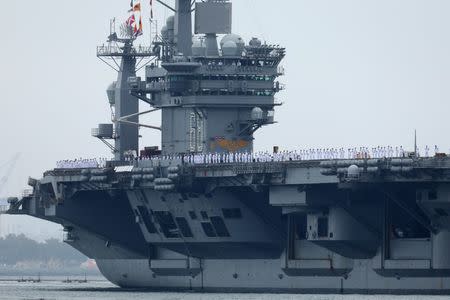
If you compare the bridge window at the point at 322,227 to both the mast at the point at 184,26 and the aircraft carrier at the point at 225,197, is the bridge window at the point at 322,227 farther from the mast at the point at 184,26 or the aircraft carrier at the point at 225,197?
the mast at the point at 184,26

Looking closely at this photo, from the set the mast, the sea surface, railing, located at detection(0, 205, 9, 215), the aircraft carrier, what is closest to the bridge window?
the aircraft carrier

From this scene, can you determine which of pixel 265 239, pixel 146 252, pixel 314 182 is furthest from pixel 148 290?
pixel 314 182

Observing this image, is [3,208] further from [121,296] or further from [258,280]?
→ [258,280]

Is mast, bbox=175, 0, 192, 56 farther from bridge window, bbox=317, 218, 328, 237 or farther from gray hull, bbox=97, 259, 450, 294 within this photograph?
bridge window, bbox=317, 218, 328, 237

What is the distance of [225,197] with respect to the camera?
268ft

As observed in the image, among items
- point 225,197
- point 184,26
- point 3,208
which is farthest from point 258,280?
point 3,208

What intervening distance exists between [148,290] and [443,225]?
18.6 metres

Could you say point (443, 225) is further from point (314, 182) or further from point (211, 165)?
point (211, 165)

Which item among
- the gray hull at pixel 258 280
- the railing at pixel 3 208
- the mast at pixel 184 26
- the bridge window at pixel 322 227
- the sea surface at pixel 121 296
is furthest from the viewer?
the railing at pixel 3 208

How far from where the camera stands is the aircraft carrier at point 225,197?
76.8 m

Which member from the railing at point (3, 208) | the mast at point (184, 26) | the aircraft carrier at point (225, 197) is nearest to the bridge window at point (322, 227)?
the aircraft carrier at point (225, 197)

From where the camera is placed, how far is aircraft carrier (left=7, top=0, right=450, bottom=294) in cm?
7676

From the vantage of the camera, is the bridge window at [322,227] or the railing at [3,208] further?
the railing at [3,208]

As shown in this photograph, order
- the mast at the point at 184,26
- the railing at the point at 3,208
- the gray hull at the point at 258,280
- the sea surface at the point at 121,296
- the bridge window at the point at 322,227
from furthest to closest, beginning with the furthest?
the railing at the point at 3,208 < the mast at the point at 184,26 < the bridge window at the point at 322,227 < the gray hull at the point at 258,280 < the sea surface at the point at 121,296
